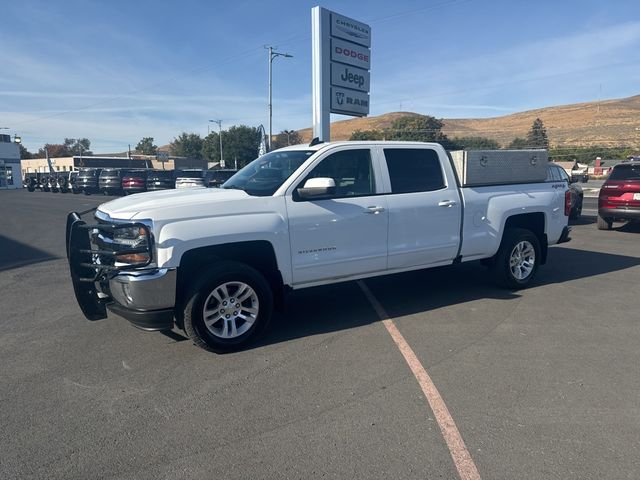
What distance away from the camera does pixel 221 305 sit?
458 centimetres

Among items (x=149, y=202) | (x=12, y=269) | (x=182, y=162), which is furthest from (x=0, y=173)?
(x=149, y=202)

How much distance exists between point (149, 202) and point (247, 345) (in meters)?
1.65

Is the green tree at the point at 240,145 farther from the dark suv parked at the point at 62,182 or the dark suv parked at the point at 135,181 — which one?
the dark suv parked at the point at 135,181

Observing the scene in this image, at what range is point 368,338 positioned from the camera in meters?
4.89

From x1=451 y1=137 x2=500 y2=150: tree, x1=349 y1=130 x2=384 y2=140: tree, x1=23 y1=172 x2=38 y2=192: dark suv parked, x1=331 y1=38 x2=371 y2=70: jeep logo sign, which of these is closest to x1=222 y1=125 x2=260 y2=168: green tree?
x1=349 y1=130 x2=384 y2=140: tree

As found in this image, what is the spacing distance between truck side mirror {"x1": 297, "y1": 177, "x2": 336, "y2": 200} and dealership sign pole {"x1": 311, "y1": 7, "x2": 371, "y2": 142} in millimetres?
8359

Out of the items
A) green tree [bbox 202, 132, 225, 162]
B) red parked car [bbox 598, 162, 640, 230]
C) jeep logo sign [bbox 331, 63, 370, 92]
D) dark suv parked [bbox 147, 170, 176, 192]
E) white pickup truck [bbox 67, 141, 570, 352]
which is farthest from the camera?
green tree [bbox 202, 132, 225, 162]

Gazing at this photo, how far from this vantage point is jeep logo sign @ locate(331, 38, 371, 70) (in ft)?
43.0

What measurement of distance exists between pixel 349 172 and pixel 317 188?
83 cm

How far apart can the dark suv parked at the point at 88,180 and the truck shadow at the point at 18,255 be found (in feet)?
71.5

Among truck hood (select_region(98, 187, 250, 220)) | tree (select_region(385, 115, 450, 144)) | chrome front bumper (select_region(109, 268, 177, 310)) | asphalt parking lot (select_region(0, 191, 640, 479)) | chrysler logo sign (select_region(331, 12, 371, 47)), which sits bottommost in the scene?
asphalt parking lot (select_region(0, 191, 640, 479))

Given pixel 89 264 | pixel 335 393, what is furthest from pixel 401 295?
pixel 89 264

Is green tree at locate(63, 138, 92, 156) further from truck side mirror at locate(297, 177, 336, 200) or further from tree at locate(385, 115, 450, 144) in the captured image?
truck side mirror at locate(297, 177, 336, 200)

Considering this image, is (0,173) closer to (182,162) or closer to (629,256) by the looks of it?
(182,162)
